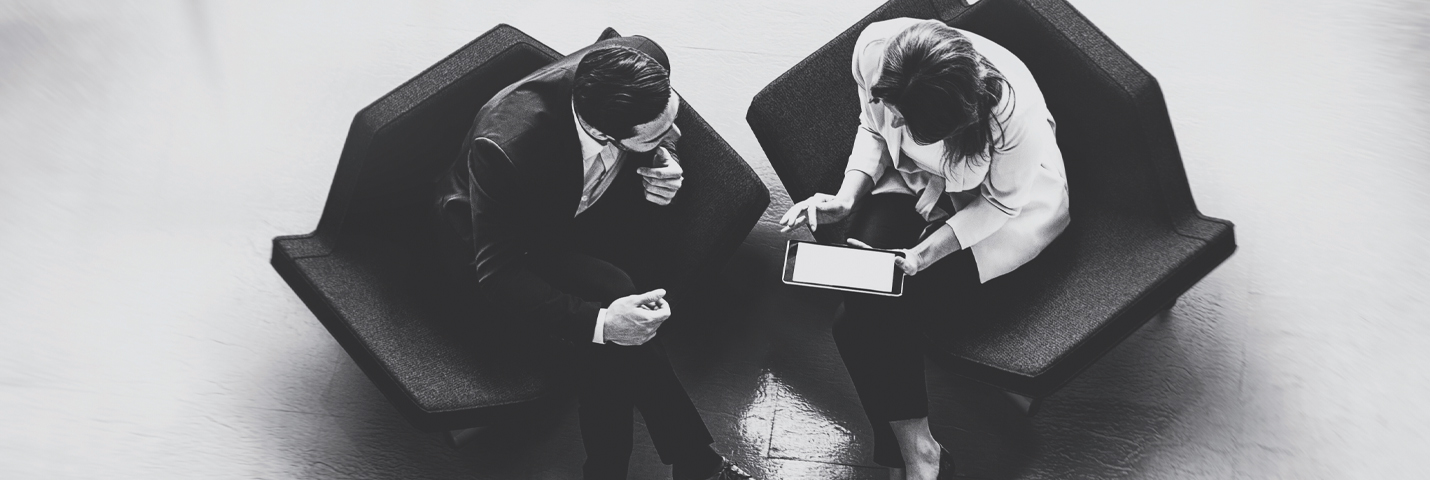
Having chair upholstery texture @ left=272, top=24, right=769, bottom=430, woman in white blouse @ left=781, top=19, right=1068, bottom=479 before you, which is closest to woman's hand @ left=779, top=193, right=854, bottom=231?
woman in white blouse @ left=781, top=19, right=1068, bottom=479

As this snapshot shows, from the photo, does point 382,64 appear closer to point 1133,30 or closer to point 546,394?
point 546,394

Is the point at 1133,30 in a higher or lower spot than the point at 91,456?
higher

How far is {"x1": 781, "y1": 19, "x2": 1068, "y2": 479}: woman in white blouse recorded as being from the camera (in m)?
1.92

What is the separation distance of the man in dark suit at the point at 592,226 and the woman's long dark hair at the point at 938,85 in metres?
0.45

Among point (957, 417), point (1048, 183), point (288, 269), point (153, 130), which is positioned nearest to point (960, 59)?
point (1048, 183)

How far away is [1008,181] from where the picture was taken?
2.10 m

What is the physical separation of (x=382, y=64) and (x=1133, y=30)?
2443 mm

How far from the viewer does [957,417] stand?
260cm

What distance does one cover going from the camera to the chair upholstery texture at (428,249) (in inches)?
86.5

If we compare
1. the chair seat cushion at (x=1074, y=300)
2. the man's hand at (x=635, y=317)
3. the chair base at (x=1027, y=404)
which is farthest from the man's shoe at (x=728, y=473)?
the chair base at (x=1027, y=404)

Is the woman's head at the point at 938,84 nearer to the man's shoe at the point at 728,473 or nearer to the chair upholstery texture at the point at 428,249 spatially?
the chair upholstery texture at the point at 428,249

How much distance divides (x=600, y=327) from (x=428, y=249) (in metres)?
0.48

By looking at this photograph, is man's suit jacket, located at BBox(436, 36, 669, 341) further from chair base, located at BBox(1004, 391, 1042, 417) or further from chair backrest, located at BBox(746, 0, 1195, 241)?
chair base, located at BBox(1004, 391, 1042, 417)

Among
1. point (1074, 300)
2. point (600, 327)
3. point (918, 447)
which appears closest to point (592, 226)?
point (600, 327)
